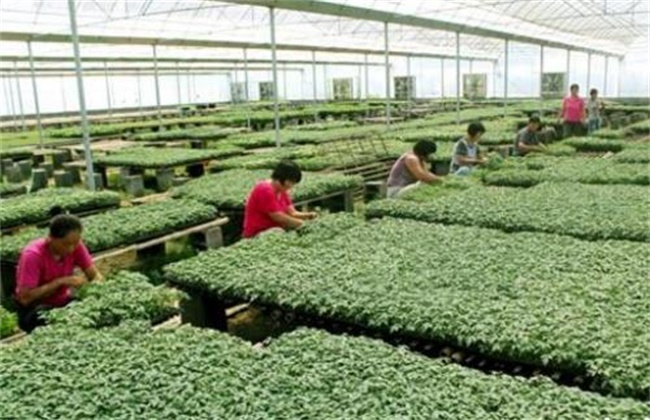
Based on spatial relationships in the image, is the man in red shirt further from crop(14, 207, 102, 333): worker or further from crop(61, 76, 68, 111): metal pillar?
crop(61, 76, 68, 111): metal pillar

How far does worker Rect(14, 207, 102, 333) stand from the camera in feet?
17.5

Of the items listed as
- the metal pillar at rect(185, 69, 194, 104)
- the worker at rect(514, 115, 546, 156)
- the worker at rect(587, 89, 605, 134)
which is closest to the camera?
the worker at rect(514, 115, 546, 156)

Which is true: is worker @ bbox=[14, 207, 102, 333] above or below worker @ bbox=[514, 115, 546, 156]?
below

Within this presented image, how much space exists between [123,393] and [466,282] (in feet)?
8.94

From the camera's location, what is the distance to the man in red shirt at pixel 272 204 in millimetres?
7020

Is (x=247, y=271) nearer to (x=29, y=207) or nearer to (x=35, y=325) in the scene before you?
(x=35, y=325)

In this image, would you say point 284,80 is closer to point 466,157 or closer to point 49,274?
point 466,157

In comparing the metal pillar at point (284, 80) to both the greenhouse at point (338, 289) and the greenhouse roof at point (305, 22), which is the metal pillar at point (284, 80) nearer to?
Result: the greenhouse roof at point (305, 22)

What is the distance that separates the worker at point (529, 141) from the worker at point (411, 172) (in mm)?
4418

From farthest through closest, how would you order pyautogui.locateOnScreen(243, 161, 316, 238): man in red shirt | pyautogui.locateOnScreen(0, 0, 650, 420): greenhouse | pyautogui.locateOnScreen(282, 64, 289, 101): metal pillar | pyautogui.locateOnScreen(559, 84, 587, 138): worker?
pyautogui.locateOnScreen(282, 64, 289, 101): metal pillar → pyautogui.locateOnScreen(559, 84, 587, 138): worker → pyautogui.locateOnScreen(243, 161, 316, 238): man in red shirt → pyautogui.locateOnScreen(0, 0, 650, 420): greenhouse

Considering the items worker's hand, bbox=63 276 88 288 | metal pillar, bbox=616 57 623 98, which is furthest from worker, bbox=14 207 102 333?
metal pillar, bbox=616 57 623 98

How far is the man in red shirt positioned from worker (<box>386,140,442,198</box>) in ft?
8.34

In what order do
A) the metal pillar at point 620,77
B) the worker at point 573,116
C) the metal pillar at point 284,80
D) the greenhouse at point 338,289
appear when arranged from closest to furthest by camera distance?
the greenhouse at point 338,289 → the worker at point 573,116 → the metal pillar at point 620,77 → the metal pillar at point 284,80

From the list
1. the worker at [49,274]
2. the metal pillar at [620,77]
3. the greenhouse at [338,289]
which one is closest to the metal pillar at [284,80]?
the metal pillar at [620,77]
